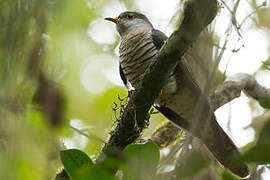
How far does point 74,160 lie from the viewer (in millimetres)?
1734

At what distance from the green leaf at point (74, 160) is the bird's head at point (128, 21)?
2.50 m

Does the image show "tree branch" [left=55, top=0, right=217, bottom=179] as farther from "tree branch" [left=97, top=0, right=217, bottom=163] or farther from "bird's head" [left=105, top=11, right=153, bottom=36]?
"bird's head" [left=105, top=11, right=153, bottom=36]

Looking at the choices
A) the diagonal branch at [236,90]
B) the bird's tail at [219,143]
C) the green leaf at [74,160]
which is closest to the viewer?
the green leaf at [74,160]

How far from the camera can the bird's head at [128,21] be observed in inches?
159

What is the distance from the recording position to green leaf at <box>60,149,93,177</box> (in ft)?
5.64

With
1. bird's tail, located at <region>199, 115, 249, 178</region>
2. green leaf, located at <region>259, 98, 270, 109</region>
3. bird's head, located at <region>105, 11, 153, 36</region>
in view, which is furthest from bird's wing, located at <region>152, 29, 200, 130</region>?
green leaf, located at <region>259, 98, 270, 109</region>

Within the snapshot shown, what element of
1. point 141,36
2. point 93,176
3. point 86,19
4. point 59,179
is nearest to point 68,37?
point 86,19

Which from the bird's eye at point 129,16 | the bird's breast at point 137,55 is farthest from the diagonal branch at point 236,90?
the bird's eye at point 129,16

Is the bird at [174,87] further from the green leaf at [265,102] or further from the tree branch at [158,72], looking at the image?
the green leaf at [265,102]

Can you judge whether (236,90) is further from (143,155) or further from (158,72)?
(143,155)

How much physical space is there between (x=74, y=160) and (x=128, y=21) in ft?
8.75

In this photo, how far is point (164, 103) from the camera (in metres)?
3.31

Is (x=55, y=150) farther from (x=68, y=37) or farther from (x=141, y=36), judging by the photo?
(x=68, y=37)

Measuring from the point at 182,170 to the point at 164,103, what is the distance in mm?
2351
